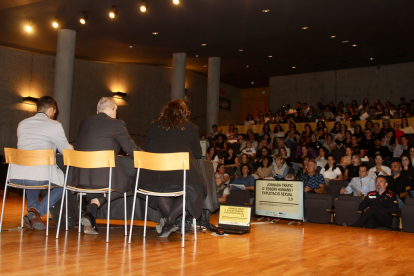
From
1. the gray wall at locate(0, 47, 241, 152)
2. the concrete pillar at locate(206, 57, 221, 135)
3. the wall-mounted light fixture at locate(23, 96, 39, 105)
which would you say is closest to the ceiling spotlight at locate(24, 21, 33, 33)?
the gray wall at locate(0, 47, 241, 152)

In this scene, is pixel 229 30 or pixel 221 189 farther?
pixel 229 30

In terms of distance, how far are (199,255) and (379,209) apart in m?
3.32

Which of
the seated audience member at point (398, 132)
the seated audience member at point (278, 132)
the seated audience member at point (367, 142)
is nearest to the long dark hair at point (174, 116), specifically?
the seated audience member at point (367, 142)

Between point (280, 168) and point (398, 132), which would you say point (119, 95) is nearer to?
point (280, 168)

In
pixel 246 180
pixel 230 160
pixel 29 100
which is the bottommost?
pixel 246 180

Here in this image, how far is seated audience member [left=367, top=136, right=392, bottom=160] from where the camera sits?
26.3 ft

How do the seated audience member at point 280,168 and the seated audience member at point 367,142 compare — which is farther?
the seated audience member at point 367,142

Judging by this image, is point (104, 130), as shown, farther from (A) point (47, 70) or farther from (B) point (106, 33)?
(A) point (47, 70)

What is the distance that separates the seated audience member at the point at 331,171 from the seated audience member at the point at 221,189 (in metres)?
1.77

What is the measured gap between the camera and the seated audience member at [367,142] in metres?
8.45

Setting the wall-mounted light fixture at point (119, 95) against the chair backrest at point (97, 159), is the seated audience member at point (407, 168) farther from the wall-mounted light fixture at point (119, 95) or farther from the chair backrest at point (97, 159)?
the wall-mounted light fixture at point (119, 95)

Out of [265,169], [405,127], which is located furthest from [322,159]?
[405,127]

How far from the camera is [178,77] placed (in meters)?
11.5

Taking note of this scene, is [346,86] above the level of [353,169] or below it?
above
